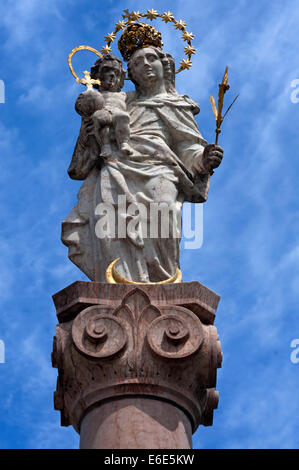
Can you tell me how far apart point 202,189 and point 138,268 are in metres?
2.07

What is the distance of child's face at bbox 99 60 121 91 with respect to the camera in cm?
1494

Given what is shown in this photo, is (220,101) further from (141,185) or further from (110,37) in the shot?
(110,37)

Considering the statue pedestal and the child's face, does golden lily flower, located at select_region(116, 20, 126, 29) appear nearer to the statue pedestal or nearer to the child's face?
the child's face

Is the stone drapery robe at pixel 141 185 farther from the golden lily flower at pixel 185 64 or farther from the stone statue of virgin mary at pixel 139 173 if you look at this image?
the golden lily flower at pixel 185 64

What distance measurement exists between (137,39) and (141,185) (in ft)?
10.5

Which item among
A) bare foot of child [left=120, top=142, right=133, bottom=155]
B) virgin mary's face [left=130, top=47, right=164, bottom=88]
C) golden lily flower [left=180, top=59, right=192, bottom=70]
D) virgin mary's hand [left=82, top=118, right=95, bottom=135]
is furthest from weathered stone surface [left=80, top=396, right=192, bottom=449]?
golden lily flower [left=180, top=59, right=192, bottom=70]

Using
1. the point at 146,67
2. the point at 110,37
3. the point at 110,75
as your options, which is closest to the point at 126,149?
the point at 110,75

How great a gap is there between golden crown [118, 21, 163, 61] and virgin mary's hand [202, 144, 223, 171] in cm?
269

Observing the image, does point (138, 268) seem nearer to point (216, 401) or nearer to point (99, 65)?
point (216, 401)

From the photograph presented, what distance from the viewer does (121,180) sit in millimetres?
13469

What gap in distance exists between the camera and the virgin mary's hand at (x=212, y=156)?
13.7 m

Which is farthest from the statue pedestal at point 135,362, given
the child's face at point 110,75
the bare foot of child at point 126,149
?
the child's face at point 110,75
